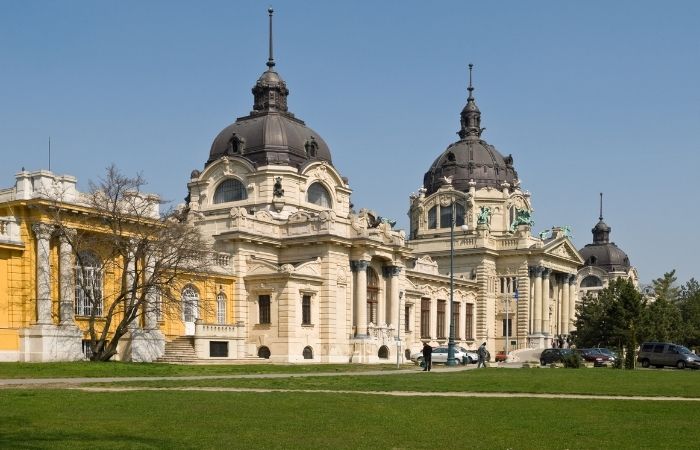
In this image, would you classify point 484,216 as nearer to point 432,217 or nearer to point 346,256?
point 432,217

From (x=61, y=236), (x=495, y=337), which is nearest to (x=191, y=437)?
(x=61, y=236)

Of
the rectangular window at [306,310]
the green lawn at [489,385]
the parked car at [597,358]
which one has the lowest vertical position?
the parked car at [597,358]

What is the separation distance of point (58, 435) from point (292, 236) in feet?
164

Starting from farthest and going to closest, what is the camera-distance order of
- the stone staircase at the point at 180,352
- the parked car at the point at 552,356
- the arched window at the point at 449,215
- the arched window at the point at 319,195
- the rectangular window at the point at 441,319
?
1. the arched window at the point at 449,215
2. the rectangular window at the point at 441,319
3. the arched window at the point at 319,195
4. the parked car at the point at 552,356
5. the stone staircase at the point at 180,352

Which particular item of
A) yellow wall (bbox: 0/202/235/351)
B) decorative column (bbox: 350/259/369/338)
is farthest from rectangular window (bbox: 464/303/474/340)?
yellow wall (bbox: 0/202/235/351)

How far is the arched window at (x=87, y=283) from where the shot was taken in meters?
48.5

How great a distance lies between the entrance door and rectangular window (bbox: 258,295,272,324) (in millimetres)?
4807

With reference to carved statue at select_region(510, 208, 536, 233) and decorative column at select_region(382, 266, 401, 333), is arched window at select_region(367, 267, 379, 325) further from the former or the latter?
carved statue at select_region(510, 208, 536, 233)

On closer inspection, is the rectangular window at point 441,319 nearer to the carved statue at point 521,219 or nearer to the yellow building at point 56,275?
the carved statue at point 521,219

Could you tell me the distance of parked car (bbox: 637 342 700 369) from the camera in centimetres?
5716

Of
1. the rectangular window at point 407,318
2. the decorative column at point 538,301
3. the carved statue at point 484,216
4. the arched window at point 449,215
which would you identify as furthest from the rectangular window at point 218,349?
the arched window at point 449,215

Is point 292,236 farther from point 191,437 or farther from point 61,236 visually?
point 191,437

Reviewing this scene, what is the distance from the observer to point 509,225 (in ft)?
335

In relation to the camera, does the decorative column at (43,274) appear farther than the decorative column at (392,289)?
No
